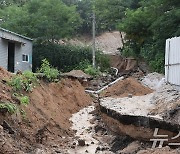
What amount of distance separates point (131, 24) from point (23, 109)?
19584mm

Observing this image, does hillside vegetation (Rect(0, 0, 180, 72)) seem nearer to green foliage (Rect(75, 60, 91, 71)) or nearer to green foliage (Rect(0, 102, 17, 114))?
green foliage (Rect(75, 60, 91, 71))

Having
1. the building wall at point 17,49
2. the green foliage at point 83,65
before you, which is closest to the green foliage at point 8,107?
the building wall at point 17,49

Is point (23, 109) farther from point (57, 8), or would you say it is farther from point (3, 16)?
point (3, 16)

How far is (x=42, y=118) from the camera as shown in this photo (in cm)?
1194

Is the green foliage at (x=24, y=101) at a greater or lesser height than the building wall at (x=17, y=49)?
lesser

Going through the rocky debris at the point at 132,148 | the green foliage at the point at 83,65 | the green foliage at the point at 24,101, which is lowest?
the rocky debris at the point at 132,148

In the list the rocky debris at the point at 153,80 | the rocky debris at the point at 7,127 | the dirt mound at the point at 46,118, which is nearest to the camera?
the rocky debris at the point at 7,127

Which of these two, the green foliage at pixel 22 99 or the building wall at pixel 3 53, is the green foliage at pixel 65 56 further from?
the green foliage at pixel 22 99

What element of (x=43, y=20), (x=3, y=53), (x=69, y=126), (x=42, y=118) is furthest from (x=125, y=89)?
(x=43, y=20)

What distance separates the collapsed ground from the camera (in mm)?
9242

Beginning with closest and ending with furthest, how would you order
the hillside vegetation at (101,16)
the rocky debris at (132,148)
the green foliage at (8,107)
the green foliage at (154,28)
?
the rocky debris at (132,148) → the green foliage at (8,107) → the green foliage at (154,28) → the hillside vegetation at (101,16)

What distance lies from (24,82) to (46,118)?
2027mm

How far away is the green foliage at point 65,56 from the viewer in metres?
32.5

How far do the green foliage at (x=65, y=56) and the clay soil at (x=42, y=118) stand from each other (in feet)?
47.1
